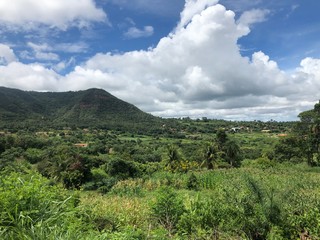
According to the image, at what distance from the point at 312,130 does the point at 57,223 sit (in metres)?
36.1

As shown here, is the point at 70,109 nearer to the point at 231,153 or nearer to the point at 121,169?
the point at 231,153

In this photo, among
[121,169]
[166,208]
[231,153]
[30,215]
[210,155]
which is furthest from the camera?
[231,153]

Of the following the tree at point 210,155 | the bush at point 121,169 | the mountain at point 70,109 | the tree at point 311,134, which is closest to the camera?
the bush at point 121,169

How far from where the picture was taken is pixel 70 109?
384ft

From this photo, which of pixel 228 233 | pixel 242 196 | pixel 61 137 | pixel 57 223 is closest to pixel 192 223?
pixel 228 233

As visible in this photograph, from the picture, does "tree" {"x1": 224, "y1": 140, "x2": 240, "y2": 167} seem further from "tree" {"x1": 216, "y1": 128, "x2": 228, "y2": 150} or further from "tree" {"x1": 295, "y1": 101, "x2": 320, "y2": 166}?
"tree" {"x1": 295, "y1": 101, "x2": 320, "y2": 166}

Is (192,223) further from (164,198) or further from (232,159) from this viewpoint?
(232,159)

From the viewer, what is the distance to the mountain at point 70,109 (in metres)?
97.5

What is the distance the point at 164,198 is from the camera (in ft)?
27.8

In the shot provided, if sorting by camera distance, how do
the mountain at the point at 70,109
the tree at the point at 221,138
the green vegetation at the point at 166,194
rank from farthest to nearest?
the mountain at the point at 70,109
the tree at the point at 221,138
the green vegetation at the point at 166,194

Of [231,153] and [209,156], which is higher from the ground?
[209,156]

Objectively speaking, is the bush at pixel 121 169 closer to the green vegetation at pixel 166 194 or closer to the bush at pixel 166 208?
the green vegetation at pixel 166 194

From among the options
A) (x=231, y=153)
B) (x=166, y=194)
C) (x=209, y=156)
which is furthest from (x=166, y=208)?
(x=231, y=153)

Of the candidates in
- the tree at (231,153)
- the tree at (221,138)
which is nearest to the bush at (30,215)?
the tree at (231,153)
